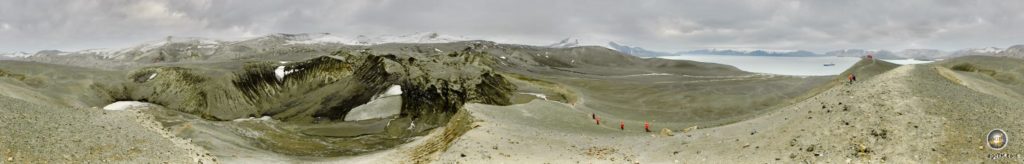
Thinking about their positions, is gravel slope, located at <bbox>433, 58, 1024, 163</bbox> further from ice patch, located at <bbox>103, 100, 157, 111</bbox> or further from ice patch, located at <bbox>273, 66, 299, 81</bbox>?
ice patch, located at <bbox>273, 66, 299, 81</bbox>

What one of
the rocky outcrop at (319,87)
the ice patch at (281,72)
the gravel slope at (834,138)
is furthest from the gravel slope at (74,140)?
the ice patch at (281,72)

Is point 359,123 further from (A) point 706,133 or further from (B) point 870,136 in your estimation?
(B) point 870,136

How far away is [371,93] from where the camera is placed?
4651 inches

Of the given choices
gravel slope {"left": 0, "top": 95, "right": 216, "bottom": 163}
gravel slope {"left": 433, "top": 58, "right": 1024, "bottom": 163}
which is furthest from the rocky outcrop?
gravel slope {"left": 433, "top": 58, "right": 1024, "bottom": 163}

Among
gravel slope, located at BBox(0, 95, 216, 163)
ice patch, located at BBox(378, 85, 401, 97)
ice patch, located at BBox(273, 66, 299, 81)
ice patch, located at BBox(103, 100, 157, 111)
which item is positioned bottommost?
ice patch, located at BBox(103, 100, 157, 111)

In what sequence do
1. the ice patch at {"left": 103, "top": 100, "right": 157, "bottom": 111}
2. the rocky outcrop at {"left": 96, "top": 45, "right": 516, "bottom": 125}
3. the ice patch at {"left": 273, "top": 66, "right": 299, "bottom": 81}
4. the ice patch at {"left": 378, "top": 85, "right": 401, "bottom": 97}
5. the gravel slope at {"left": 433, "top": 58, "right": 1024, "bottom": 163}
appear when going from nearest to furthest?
the gravel slope at {"left": 433, "top": 58, "right": 1024, "bottom": 163}, the ice patch at {"left": 103, "top": 100, "right": 157, "bottom": 111}, the rocky outcrop at {"left": 96, "top": 45, "right": 516, "bottom": 125}, the ice patch at {"left": 378, "top": 85, "right": 401, "bottom": 97}, the ice patch at {"left": 273, "top": 66, "right": 299, "bottom": 81}

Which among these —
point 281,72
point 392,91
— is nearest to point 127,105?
point 281,72

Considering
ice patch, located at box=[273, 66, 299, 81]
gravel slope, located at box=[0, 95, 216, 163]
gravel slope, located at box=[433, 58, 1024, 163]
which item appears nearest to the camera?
gravel slope, located at box=[433, 58, 1024, 163]

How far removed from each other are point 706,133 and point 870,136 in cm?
1072

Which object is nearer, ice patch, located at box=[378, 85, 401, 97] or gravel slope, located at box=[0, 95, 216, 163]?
gravel slope, located at box=[0, 95, 216, 163]

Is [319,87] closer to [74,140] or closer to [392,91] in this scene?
[392,91]

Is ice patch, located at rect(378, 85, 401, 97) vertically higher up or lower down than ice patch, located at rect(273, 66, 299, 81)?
lower down

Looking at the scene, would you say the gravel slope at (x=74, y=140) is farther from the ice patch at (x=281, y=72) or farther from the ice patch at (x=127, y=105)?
the ice patch at (x=281, y=72)

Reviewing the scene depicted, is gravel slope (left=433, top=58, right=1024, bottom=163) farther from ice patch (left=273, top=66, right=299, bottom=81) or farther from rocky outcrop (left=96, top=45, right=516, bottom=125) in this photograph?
ice patch (left=273, top=66, right=299, bottom=81)
